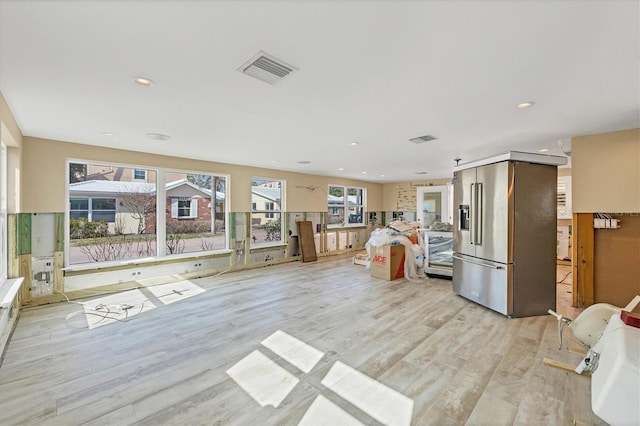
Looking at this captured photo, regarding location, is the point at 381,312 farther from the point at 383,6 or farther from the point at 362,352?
the point at 383,6

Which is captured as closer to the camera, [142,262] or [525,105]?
[525,105]

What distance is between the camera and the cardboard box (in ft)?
18.2

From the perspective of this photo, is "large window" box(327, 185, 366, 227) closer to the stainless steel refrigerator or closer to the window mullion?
the window mullion

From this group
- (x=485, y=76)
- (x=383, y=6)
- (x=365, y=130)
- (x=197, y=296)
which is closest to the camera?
(x=383, y=6)

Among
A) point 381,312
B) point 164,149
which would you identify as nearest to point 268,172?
point 164,149

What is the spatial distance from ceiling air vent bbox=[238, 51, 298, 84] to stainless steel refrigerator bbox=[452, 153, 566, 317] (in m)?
3.11

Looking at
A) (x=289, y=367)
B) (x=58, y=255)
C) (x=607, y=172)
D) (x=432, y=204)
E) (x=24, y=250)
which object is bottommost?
(x=289, y=367)

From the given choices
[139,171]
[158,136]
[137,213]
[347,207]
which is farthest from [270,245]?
[158,136]

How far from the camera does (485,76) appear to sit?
2162mm

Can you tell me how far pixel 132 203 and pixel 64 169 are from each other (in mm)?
1054

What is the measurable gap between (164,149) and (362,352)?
4.53 m

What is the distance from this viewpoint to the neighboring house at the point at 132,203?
15.0ft

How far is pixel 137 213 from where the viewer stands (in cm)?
507

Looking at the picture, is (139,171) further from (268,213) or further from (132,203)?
(268,213)
